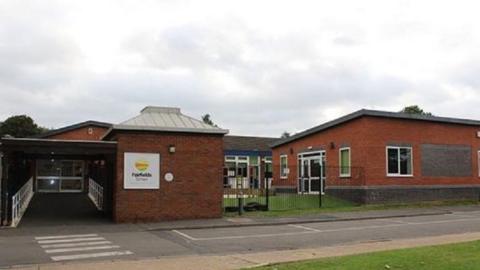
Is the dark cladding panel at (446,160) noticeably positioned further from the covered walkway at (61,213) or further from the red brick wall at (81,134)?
the red brick wall at (81,134)

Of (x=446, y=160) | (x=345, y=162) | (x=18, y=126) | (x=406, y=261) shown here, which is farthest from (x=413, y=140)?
(x=18, y=126)

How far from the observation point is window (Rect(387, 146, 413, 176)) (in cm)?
2805

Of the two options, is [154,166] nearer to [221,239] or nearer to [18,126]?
[221,239]

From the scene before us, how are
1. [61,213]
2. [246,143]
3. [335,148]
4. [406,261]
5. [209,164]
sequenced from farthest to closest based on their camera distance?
[246,143] < [335,148] < [61,213] < [209,164] < [406,261]

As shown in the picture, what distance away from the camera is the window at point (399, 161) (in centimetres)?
2805

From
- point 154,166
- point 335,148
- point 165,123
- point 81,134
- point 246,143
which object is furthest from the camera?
point 246,143

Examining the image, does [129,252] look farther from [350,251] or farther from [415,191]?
[415,191]

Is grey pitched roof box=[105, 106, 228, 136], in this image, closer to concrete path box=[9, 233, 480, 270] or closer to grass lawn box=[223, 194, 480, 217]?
grass lawn box=[223, 194, 480, 217]

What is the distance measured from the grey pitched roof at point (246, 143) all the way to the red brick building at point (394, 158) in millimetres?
15428

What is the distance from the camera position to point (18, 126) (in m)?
70.4

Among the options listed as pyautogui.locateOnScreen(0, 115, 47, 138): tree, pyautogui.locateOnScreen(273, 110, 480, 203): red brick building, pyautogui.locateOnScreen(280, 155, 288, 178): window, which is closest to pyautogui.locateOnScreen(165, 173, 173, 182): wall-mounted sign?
pyautogui.locateOnScreen(273, 110, 480, 203): red brick building

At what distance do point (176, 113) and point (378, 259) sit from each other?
A: 15.2 metres

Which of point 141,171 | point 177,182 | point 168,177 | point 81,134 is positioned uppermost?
point 81,134

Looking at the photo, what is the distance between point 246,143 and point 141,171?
94.9ft
